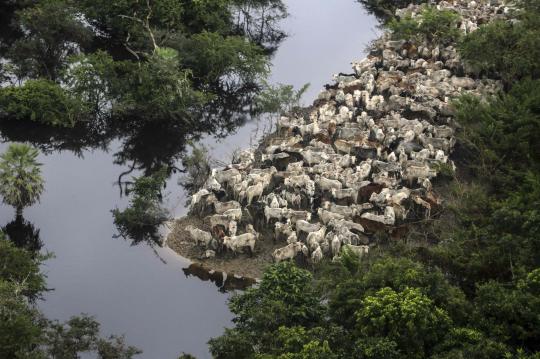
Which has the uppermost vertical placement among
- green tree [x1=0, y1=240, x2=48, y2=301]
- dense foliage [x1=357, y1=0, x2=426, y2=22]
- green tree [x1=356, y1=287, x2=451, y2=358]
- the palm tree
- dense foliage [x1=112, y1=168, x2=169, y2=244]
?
dense foliage [x1=357, y1=0, x2=426, y2=22]

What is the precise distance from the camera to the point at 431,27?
34.9 metres

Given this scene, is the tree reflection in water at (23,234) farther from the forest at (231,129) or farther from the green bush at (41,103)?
the green bush at (41,103)

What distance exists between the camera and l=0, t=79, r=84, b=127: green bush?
92.9ft

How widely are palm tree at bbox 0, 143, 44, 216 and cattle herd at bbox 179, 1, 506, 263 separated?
4.75m

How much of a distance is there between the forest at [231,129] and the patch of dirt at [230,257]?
1045 millimetres

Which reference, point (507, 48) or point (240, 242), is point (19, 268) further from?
point (507, 48)

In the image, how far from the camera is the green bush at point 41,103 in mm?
28328

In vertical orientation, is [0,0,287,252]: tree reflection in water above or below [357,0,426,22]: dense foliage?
below

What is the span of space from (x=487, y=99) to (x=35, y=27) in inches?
716

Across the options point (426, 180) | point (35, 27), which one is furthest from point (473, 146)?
point (35, 27)

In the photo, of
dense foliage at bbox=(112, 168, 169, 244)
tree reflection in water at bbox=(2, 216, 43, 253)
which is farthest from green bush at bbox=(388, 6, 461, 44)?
tree reflection in water at bbox=(2, 216, 43, 253)

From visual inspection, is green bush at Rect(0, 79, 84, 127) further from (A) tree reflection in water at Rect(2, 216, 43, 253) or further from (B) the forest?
(A) tree reflection in water at Rect(2, 216, 43, 253)

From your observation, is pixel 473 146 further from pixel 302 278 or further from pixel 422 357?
pixel 422 357

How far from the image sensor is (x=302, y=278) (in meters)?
17.0
